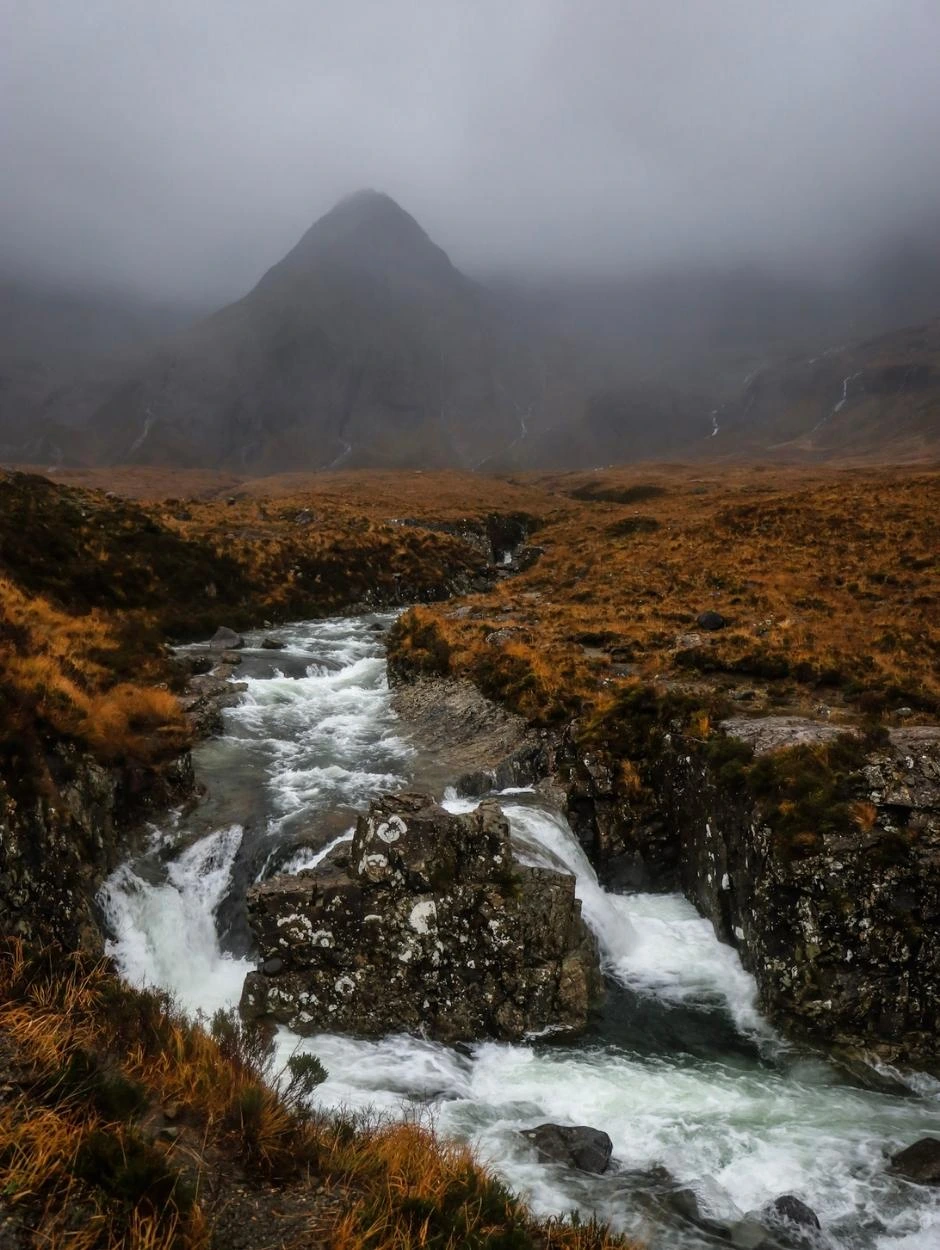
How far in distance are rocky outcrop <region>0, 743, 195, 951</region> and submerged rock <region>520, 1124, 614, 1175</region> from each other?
708cm

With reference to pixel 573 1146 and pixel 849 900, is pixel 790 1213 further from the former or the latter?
pixel 849 900

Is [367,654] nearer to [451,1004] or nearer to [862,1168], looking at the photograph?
[451,1004]

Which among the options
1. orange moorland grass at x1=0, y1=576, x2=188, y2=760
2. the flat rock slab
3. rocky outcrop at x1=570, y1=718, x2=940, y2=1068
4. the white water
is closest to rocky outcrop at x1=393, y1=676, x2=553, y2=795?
the white water

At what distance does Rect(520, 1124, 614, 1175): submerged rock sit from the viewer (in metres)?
8.34

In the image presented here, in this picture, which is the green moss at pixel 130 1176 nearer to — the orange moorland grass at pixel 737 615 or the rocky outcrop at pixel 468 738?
the rocky outcrop at pixel 468 738

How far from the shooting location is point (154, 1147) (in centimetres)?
498

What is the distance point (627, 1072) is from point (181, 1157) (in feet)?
24.1

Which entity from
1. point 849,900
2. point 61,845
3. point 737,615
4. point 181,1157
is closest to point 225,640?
point 61,845

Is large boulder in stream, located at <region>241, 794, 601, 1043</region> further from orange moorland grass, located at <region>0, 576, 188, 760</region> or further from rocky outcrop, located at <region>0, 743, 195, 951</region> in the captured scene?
orange moorland grass, located at <region>0, 576, 188, 760</region>

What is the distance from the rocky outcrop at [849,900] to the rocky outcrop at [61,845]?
11.0m

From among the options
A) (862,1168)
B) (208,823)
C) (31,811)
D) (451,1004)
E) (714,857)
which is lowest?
(862,1168)

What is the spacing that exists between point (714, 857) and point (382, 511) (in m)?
66.7

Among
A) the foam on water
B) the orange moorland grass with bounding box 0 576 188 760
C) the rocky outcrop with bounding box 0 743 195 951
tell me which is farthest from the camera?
the orange moorland grass with bounding box 0 576 188 760

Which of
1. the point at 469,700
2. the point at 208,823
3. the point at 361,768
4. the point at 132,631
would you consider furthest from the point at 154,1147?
the point at 132,631
